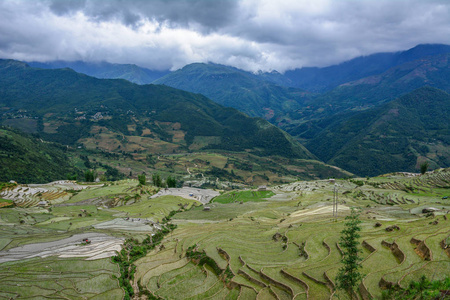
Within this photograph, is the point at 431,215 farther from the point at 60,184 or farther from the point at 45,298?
the point at 60,184

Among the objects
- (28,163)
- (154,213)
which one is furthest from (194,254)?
(28,163)

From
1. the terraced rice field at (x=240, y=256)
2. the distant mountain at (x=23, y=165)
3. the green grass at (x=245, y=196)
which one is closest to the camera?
the terraced rice field at (x=240, y=256)

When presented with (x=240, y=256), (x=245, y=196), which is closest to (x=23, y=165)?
(x=245, y=196)

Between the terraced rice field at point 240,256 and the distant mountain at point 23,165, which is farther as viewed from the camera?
the distant mountain at point 23,165

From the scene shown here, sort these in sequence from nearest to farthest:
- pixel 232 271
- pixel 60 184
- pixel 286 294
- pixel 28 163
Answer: pixel 286 294 < pixel 232 271 < pixel 60 184 < pixel 28 163

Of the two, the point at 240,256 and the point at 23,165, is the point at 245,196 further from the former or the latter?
the point at 23,165

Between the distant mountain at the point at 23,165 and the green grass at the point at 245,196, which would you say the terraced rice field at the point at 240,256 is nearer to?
the green grass at the point at 245,196

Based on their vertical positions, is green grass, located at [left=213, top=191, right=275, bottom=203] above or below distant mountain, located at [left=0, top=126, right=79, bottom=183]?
below

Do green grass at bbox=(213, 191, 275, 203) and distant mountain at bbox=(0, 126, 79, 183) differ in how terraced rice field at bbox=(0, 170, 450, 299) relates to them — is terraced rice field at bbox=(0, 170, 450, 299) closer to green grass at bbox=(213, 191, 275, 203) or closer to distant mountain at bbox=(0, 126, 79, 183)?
green grass at bbox=(213, 191, 275, 203)

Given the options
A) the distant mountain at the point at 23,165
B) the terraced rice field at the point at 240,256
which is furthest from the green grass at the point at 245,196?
the distant mountain at the point at 23,165

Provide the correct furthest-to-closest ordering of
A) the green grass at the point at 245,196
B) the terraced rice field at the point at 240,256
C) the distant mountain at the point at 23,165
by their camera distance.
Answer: the distant mountain at the point at 23,165 → the green grass at the point at 245,196 → the terraced rice field at the point at 240,256

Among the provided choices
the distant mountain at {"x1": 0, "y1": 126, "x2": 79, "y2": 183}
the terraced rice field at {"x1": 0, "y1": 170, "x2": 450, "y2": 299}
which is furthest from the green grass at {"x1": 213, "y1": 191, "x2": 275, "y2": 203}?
the distant mountain at {"x1": 0, "y1": 126, "x2": 79, "y2": 183}
